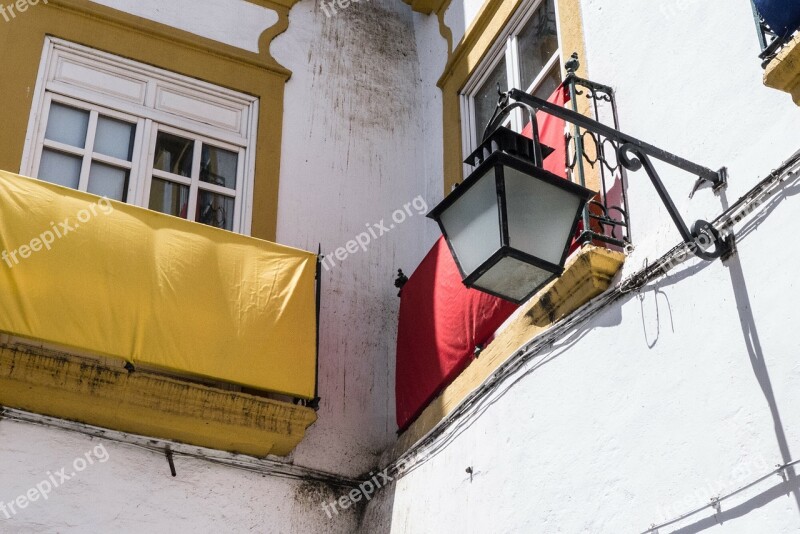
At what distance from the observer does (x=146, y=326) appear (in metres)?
5.52

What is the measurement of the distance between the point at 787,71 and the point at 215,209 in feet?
12.6

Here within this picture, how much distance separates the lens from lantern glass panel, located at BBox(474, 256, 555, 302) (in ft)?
12.6

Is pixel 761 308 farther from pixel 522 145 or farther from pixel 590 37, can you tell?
pixel 590 37

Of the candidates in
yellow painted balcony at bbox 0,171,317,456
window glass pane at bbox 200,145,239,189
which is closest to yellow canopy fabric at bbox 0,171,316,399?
yellow painted balcony at bbox 0,171,317,456

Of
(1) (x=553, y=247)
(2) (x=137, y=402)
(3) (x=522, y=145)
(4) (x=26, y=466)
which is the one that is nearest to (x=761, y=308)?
(1) (x=553, y=247)

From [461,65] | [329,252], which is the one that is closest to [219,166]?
[329,252]

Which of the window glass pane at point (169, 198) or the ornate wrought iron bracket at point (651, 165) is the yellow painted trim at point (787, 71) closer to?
the ornate wrought iron bracket at point (651, 165)

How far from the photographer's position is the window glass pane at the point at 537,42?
20.4 feet

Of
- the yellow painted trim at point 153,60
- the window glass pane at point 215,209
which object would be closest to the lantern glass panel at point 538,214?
the yellow painted trim at point 153,60

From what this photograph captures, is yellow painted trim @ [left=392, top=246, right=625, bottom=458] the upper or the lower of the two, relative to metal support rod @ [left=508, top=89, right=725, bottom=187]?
lower

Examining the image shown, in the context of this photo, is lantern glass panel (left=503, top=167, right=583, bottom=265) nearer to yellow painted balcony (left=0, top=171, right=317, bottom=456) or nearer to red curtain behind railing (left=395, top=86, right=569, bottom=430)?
red curtain behind railing (left=395, top=86, right=569, bottom=430)

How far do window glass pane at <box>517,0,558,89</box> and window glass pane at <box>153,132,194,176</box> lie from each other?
6.66 ft

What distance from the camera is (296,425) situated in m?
5.74

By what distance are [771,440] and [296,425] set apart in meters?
2.79
